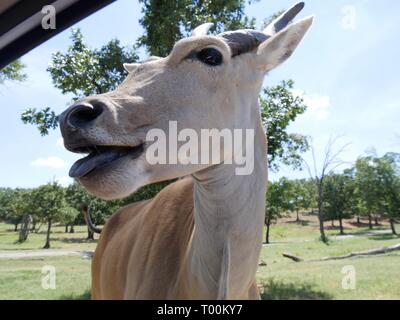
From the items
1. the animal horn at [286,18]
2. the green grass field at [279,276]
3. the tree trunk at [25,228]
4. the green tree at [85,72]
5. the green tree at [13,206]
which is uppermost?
the green tree at [85,72]

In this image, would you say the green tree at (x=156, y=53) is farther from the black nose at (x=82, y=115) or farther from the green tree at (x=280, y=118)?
the black nose at (x=82, y=115)

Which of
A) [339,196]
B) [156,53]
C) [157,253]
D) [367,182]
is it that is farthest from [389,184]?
[157,253]

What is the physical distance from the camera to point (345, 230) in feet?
50.6

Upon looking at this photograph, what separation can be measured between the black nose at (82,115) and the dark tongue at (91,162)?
0.08 metres

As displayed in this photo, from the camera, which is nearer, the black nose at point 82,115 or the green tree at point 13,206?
the black nose at point 82,115

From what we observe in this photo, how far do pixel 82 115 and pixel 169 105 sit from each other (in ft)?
0.80

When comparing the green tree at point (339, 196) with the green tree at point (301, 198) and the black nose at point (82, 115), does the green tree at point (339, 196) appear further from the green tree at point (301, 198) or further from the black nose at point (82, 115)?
the black nose at point (82, 115)

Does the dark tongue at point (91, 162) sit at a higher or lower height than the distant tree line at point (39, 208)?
→ higher

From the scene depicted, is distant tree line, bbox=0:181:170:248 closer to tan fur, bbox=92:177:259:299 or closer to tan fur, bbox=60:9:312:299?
tan fur, bbox=92:177:259:299

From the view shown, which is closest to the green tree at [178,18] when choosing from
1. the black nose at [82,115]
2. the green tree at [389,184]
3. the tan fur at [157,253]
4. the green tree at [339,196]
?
the tan fur at [157,253]

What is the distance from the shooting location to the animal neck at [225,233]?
111cm

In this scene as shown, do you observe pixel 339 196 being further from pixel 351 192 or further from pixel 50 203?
pixel 50 203

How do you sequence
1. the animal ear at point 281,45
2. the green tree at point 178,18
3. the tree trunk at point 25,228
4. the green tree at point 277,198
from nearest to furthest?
the animal ear at point 281,45, the green tree at point 178,18, the green tree at point 277,198, the tree trunk at point 25,228

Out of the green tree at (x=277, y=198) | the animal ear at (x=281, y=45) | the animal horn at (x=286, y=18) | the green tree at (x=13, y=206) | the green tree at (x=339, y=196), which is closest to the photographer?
the animal ear at (x=281, y=45)
